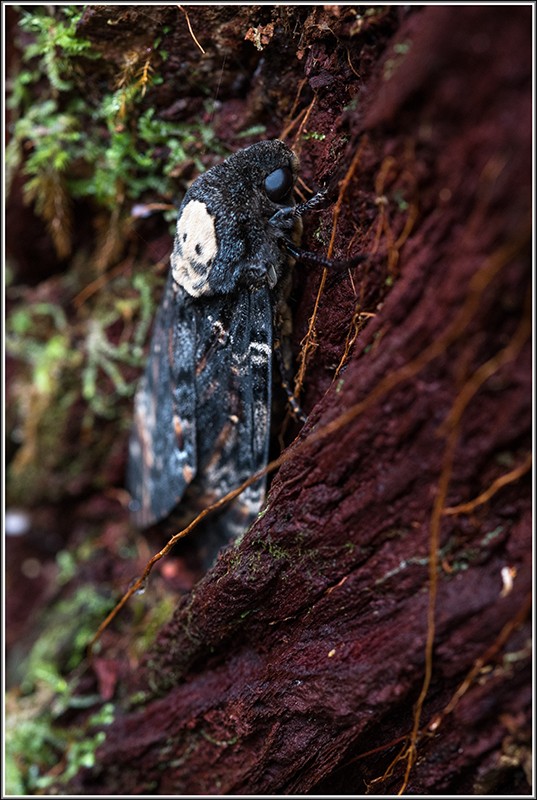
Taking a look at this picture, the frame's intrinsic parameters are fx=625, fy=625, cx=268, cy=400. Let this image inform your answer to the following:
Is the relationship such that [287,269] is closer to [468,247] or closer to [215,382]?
[215,382]

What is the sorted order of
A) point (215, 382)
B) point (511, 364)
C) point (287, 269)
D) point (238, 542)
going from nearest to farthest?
1. point (511, 364)
2. point (238, 542)
3. point (287, 269)
4. point (215, 382)

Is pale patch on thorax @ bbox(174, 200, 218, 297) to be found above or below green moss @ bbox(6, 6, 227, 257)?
below

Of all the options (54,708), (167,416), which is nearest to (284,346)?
(167,416)

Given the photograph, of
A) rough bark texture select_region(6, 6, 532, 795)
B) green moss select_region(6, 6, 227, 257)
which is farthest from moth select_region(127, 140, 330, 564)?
green moss select_region(6, 6, 227, 257)

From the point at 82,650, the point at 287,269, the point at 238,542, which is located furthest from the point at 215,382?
the point at 82,650

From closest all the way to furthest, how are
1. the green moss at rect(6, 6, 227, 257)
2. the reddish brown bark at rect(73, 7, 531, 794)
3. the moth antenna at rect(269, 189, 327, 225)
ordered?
the reddish brown bark at rect(73, 7, 531, 794) → the moth antenna at rect(269, 189, 327, 225) → the green moss at rect(6, 6, 227, 257)

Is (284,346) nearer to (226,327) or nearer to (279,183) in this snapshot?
(226,327)

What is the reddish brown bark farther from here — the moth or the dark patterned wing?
the dark patterned wing

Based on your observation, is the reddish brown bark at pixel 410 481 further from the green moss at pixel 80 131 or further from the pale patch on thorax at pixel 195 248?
the green moss at pixel 80 131
